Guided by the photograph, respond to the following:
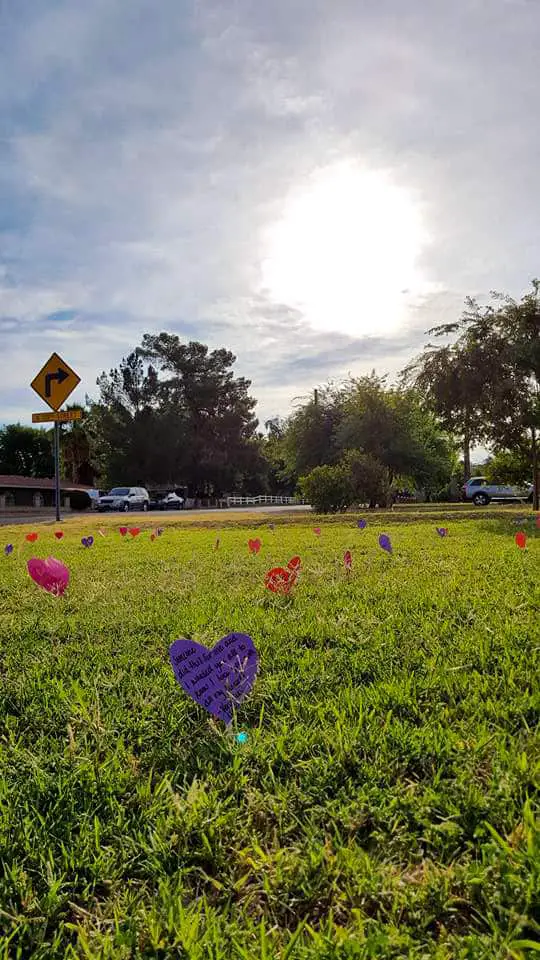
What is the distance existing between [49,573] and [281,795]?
2.76 m

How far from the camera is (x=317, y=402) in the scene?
3262 centimetres

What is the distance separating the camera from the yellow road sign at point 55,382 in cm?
1675

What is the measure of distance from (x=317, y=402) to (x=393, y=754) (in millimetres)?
31356

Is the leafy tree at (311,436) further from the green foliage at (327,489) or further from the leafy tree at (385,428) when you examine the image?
the green foliage at (327,489)

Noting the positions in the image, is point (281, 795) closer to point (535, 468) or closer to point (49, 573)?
point (49, 573)

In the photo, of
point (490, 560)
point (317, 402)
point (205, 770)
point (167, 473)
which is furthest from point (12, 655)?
point (167, 473)

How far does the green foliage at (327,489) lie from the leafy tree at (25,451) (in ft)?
121

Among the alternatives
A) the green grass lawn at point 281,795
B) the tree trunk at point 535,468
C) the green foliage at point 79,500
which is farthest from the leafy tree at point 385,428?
the green grass lawn at point 281,795

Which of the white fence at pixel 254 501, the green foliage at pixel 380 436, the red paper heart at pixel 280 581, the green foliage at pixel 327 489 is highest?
the green foliage at pixel 380 436

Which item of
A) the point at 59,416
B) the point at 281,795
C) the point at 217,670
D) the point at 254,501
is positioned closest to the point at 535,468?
the point at 59,416

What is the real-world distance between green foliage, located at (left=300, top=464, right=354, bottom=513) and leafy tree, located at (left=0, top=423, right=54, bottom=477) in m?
36.9

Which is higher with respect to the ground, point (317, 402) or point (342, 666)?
point (317, 402)

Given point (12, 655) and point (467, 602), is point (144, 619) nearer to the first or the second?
point (12, 655)

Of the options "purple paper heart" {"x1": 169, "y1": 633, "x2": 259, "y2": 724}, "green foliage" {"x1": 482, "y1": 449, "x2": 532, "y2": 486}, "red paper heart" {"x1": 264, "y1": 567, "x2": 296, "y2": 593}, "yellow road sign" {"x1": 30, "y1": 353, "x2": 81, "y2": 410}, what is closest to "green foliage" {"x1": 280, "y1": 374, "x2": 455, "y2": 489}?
"green foliage" {"x1": 482, "y1": 449, "x2": 532, "y2": 486}
